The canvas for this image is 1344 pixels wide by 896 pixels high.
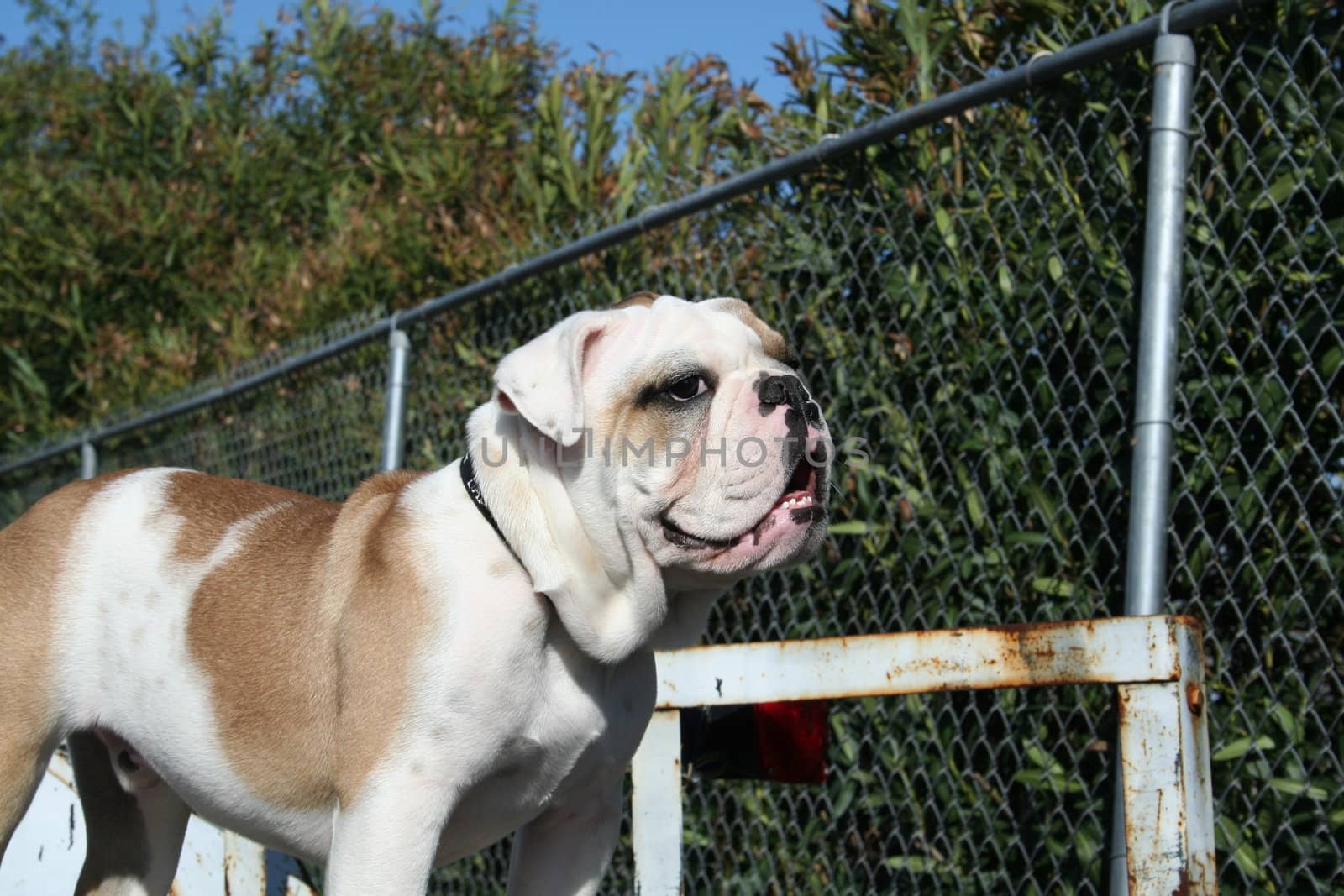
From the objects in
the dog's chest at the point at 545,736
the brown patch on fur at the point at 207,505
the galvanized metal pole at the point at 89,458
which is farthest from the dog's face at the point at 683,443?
the galvanized metal pole at the point at 89,458

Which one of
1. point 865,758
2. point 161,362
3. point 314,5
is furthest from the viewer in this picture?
point 314,5

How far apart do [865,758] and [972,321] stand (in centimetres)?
125

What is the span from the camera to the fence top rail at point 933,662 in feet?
8.14

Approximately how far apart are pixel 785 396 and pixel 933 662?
71 centimetres

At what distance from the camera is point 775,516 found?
8.14ft

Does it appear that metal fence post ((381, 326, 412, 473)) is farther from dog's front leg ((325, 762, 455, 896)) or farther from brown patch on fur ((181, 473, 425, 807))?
dog's front leg ((325, 762, 455, 896))

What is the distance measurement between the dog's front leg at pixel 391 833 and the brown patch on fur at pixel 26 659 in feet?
2.84

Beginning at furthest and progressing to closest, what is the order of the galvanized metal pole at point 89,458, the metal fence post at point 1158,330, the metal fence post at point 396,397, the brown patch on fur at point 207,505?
the galvanized metal pole at point 89,458
the metal fence post at point 396,397
the brown patch on fur at point 207,505
the metal fence post at point 1158,330

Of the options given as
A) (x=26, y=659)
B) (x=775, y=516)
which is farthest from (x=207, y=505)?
(x=775, y=516)

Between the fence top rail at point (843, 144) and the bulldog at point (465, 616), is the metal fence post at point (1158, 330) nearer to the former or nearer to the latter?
the fence top rail at point (843, 144)

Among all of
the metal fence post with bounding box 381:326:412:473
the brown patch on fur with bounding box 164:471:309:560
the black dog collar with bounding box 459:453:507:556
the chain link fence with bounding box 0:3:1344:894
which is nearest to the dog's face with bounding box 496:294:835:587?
the black dog collar with bounding box 459:453:507:556

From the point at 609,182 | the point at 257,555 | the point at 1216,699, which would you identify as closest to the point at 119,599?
the point at 257,555

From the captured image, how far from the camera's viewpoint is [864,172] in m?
3.93

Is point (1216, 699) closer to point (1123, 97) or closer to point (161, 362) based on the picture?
point (1123, 97)
